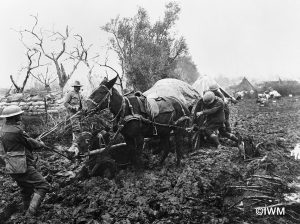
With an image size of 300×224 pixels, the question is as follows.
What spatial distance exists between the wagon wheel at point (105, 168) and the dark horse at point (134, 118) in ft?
1.69

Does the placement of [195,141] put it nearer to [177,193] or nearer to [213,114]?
[213,114]

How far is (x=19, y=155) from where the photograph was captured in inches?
179

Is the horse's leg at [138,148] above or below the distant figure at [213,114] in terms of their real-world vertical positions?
below

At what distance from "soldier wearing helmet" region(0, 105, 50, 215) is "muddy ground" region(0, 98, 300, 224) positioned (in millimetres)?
447

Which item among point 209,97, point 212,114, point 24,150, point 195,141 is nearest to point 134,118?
point 24,150

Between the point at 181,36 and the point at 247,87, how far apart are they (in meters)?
10.7

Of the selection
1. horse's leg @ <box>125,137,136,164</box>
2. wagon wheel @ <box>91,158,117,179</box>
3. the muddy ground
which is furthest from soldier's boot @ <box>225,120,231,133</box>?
wagon wheel @ <box>91,158,117,179</box>

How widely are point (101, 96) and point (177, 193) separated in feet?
8.16

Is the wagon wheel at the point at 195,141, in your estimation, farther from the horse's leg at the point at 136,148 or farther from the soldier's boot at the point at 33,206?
the soldier's boot at the point at 33,206

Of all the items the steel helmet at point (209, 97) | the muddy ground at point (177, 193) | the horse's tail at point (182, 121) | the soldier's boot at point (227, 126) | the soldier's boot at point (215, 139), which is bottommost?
the muddy ground at point (177, 193)

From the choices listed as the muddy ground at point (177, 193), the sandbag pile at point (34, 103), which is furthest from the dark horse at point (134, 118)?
the sandbag pile at point (34, 103)

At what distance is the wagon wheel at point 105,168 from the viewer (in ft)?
20.1

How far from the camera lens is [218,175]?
608cm

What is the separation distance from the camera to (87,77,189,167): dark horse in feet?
18.0
